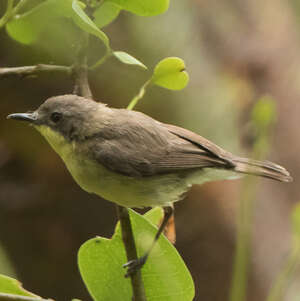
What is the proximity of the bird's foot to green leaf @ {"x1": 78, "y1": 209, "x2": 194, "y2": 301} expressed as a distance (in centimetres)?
1

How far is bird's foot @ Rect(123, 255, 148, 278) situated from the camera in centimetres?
129

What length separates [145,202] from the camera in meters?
2.11

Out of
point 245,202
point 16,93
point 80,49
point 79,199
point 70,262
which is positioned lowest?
point 70,262

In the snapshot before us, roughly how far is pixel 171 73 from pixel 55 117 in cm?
86

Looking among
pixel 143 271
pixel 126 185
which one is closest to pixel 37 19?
pixel 143 271

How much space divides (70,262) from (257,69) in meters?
2.61

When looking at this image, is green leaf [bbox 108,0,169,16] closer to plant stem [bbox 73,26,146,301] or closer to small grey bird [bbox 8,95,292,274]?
plant stem [bbox 73,26,146,301]

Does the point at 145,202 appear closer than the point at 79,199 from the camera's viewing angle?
Yes

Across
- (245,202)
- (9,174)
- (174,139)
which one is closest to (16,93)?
(9,174)

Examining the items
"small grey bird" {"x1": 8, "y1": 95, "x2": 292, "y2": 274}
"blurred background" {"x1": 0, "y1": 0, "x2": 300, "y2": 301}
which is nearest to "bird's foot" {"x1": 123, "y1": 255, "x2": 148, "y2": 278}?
"small grey bird" {"x1": 8, "y1": 95, "x2": 292, "y2": 274}

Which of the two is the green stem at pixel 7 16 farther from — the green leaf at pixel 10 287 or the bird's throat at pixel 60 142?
the bird's throat at pixel 60 142

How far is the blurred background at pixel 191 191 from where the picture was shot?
4.34 meters

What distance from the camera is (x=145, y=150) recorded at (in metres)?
2.26

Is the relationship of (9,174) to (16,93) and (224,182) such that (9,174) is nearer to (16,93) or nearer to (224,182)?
(16,93)
